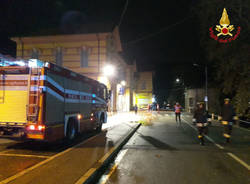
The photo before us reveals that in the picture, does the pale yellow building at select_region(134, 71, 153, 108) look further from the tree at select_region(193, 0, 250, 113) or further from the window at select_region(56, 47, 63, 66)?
the tree at select_region(193, 0, 250, 113)

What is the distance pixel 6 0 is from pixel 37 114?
13958 mm

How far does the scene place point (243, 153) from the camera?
7.16 m

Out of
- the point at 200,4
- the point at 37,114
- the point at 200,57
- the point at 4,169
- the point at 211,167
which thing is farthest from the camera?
the point at 200,57

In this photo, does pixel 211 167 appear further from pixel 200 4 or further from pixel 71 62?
pixel 71 62

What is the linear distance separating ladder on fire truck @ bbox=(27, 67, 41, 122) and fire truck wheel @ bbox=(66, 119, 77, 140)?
1.96 metres

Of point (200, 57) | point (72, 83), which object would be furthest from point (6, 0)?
point (200, 57)

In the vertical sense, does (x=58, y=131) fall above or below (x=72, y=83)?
below

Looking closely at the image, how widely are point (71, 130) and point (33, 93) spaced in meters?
2.49

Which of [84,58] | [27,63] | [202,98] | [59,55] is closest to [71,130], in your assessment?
[27,63]

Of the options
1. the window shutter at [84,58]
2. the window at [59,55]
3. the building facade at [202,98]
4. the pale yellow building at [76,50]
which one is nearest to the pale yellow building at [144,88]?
the building facade at [202,98]

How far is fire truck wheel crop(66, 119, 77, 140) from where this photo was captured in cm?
842

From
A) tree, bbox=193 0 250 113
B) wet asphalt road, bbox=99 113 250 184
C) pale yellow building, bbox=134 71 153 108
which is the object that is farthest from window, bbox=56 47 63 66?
pale yellow building, bbox=134 71 153 108

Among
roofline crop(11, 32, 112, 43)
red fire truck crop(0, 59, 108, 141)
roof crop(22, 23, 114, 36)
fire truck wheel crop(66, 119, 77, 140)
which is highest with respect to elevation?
roof crop(22, 23, 114, 36)

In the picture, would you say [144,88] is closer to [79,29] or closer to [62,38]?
[79,29]
